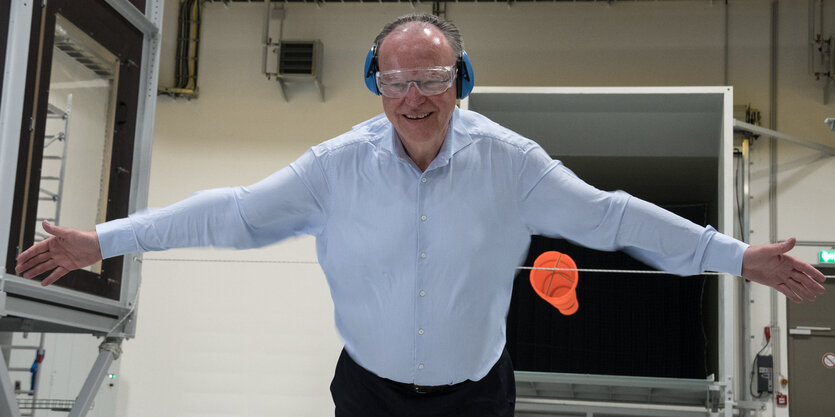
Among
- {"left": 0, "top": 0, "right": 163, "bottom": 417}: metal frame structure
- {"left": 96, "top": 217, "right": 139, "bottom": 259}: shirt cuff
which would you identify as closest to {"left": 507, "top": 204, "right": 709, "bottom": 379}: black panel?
{"left": 0, "top": 0, "right": 163, "bottom": 417}: metal frame structure

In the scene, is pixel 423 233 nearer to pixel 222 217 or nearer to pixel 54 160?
pixel 222 217

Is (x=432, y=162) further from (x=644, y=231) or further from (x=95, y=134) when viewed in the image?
(x=95, y=134)

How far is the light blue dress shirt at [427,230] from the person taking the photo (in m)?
1.93

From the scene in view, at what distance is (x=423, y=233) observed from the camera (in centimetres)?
196

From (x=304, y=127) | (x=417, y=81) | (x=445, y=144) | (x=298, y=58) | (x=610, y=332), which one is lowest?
(x=610, y=332)

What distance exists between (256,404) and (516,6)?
4775 millimetres

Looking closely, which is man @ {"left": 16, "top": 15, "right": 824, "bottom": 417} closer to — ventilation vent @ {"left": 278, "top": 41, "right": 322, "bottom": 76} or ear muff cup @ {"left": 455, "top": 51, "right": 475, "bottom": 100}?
ear muff cup @ {"left": 455, "top": 51, "right": 475, "bottom": 100}

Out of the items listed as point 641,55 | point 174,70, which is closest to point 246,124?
point 174,70

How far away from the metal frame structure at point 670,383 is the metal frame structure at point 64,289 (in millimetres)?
2981

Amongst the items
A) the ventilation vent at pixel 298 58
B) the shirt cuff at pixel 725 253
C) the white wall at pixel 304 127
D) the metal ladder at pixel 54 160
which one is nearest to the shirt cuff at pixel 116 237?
the shirt cuff at pixel 725 253

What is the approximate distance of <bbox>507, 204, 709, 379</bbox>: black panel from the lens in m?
7.33

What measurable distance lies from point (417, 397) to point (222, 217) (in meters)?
0.64

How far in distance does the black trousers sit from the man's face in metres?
0.58

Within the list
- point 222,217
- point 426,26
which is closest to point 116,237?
point 222,217
